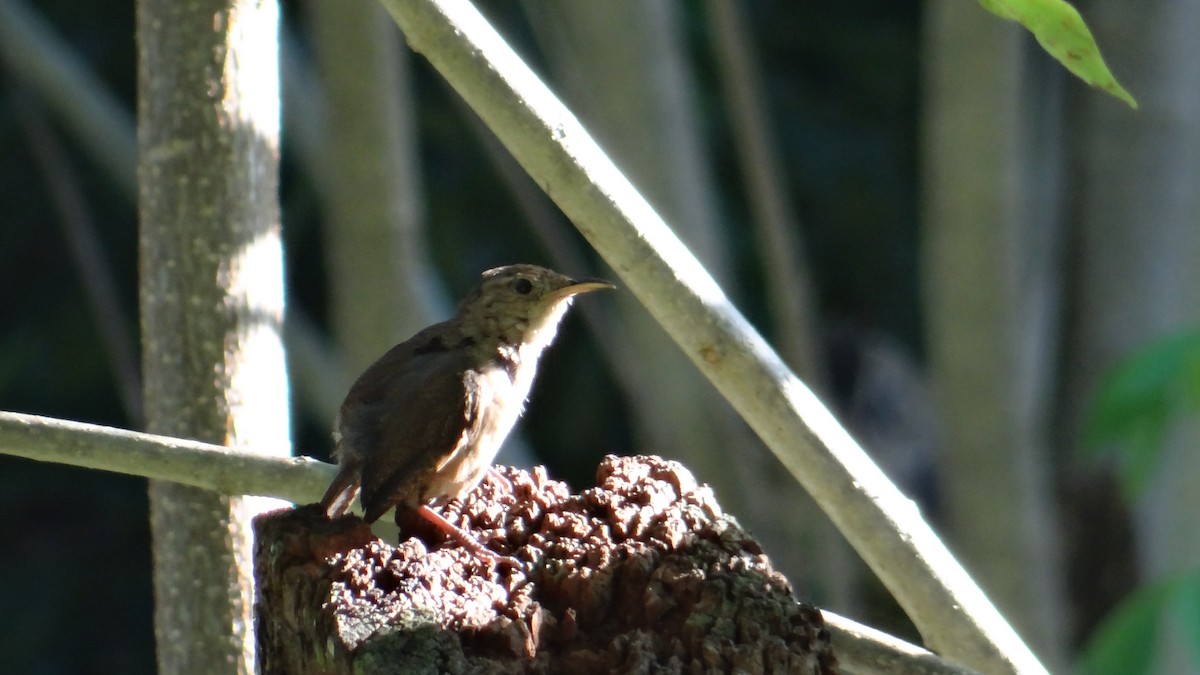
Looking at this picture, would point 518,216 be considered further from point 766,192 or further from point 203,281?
point 203,281

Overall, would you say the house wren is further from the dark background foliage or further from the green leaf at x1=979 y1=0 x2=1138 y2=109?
the dark background foliage

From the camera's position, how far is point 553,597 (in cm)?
229

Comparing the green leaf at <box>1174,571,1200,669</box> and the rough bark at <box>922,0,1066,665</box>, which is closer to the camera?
the green leaf at <box>1174,571,1200,669</box>

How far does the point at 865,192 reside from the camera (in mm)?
7746

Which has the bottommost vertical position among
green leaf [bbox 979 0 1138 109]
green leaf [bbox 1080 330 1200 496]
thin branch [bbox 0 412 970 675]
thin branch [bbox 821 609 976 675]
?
thin branch [bbox 821 609 976 675]

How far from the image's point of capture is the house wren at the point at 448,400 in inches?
108

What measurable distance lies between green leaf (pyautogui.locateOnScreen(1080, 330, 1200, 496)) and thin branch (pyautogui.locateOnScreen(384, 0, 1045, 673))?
1885mm

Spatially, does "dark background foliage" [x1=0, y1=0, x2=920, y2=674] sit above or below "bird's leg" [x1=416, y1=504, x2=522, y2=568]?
above

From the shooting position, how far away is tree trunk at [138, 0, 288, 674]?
9.96ft

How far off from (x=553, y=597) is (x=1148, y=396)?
8.65 feet

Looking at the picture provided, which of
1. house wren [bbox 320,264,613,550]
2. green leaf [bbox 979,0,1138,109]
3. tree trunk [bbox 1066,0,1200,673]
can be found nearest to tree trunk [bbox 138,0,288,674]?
house wren [bbox 320,264,613,550]

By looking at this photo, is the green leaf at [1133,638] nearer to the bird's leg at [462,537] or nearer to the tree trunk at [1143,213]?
the tree trunk at [1143,213]

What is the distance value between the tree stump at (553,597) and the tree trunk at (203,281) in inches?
25.8

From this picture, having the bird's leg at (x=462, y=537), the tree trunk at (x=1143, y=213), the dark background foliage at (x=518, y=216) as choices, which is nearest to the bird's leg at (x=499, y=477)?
the bird's leg at (x=462, y=537)
